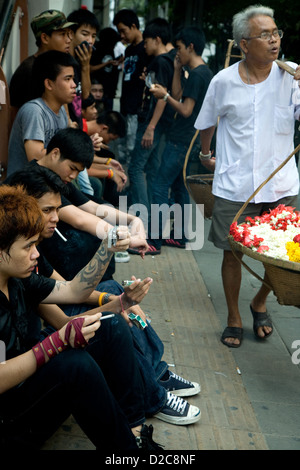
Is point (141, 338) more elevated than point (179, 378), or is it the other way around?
point (141, 338)

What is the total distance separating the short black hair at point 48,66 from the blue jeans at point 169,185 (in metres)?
2.00

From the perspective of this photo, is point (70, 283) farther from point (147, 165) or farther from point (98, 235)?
point (147, 165)

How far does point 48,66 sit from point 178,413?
2.57 m

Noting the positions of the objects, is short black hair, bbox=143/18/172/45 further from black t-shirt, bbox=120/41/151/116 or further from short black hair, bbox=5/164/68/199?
short black hair, bbox=5/164/68/199

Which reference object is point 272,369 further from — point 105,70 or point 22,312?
point 105,70

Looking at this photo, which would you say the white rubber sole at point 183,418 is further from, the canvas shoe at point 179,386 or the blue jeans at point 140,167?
the blue jeans at point 140,167

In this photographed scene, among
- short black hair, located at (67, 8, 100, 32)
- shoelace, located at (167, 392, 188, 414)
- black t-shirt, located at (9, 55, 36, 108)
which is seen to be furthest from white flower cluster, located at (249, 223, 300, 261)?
short black hair, located at (67, 8, 100, 32)

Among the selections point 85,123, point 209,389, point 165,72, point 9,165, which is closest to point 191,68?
point 165,72

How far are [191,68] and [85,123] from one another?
46.3 inches

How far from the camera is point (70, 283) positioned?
3.14 m

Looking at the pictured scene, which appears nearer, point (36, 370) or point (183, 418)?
point (36, 370)

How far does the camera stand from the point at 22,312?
8.71 feet

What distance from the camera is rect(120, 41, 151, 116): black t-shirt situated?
724cm

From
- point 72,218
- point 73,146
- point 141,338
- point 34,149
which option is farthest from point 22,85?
point 141,338
